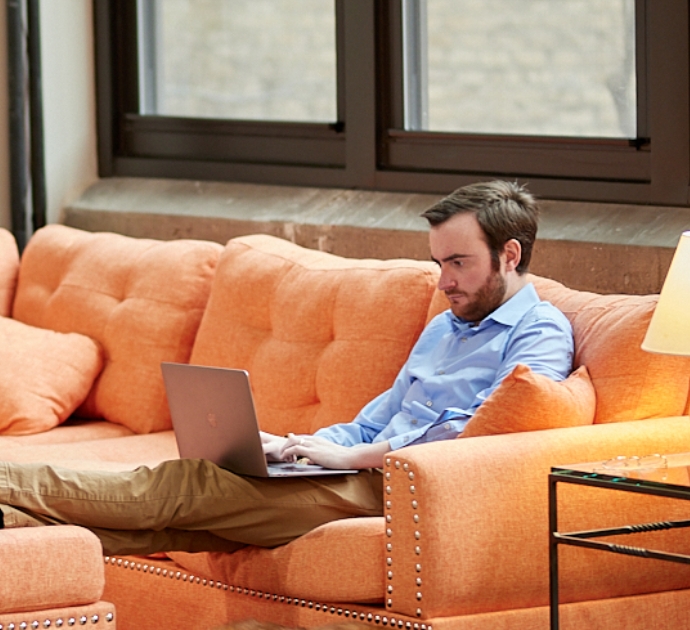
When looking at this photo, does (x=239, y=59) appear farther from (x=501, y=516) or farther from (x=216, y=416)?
(x=501, y=516)

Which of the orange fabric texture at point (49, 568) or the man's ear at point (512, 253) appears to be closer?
the orange fabric texture at point (49, 568)

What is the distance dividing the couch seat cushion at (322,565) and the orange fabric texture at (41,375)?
1181mm

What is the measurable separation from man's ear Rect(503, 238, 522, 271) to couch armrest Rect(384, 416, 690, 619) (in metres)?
0.47

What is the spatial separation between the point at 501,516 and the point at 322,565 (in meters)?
0.38

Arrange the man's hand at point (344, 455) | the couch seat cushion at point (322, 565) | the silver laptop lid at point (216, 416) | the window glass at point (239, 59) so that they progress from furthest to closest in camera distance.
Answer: the window glass at point (239, 59) → the man's hand at point (344, 455) → the silver laptop lid at point (216, 416) → the couch seat cushion at point (322, 565)

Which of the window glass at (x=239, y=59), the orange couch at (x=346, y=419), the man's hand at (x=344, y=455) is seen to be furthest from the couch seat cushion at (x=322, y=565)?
the window glass at (x=239, y=59)

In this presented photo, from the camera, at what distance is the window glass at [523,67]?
3.90 meters

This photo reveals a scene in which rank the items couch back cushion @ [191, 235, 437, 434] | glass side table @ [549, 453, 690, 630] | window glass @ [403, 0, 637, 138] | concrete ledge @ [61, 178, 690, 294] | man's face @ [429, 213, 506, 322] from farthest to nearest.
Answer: window glass @ [403, 0, 637, 138] → concrete ledge @ [61, 178, 690, 294] → couch back cushion @ [191, 235, 437, 434] → man's face @ [429, 213, 506, 322] → glass side table @ [549, 453, 690, 630]

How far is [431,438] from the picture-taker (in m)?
3.06

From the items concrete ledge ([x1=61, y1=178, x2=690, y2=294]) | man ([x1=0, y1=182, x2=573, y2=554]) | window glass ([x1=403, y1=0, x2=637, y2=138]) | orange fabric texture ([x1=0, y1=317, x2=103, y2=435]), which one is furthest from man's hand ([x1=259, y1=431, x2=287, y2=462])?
window glass ([x1=403, y1=0, x2=637, y2=138])

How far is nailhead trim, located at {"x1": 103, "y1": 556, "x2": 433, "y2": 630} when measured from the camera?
2.74 meters

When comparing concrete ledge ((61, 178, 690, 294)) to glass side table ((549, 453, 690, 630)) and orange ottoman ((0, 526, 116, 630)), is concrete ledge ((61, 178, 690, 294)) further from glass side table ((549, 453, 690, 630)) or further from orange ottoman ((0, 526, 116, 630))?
orange ottoman ((0, 526, 116, 630))

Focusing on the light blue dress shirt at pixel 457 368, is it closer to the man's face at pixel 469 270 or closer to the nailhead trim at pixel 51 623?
the man's face at pixel 469 270

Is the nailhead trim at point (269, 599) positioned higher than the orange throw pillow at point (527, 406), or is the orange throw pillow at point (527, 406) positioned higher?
the orange throw pillow at point (527, 406)
